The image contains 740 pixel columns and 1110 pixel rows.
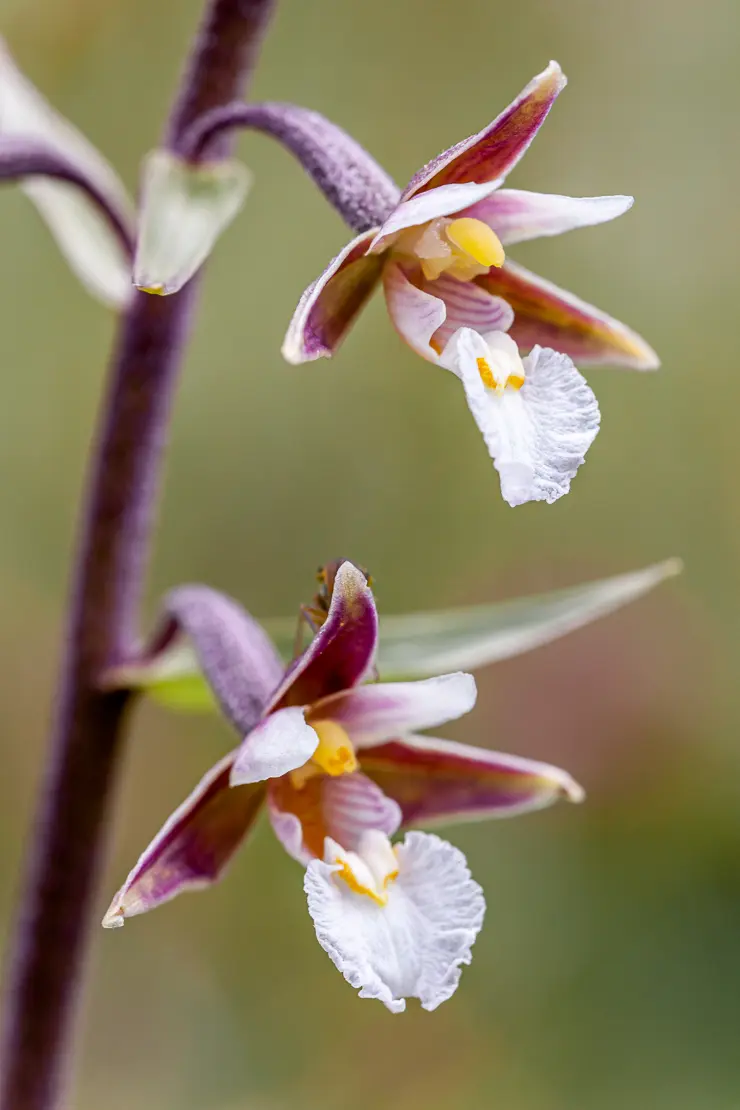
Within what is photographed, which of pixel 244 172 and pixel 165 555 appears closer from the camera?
pixel 244 172

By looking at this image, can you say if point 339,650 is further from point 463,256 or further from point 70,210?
point 70,210

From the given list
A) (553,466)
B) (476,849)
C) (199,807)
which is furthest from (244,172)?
(476,849)

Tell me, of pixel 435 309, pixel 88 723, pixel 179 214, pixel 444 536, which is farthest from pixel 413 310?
pixel 444 536

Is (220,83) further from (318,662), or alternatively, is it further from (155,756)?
(155,756)

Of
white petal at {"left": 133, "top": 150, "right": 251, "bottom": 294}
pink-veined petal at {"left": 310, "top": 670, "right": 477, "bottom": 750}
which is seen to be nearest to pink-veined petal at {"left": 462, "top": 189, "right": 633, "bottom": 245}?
white petal at {"left": 133, "top": 150, "right": 251, "bottom": 294}

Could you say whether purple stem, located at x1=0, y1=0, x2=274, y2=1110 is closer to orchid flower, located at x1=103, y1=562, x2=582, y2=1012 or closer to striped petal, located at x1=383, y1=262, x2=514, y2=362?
orchid flower, located at x1=103, y1=562, x2=582, y2=1012
